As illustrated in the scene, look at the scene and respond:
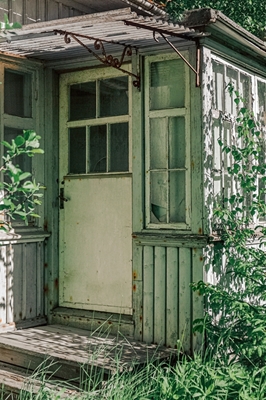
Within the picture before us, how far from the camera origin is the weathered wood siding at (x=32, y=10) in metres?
6.16

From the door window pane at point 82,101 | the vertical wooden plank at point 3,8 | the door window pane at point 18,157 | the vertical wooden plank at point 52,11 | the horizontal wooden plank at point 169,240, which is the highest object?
the vertical wooden plank at point 52,11

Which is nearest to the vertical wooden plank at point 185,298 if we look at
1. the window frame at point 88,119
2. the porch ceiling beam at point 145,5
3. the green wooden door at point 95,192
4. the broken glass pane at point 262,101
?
the green wooden door at point 95,192

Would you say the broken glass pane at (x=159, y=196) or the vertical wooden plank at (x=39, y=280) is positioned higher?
the broken glass pane at (x=159, y=196)

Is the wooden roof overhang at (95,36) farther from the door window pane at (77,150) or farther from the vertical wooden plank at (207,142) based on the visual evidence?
the door window pane at (77,150)

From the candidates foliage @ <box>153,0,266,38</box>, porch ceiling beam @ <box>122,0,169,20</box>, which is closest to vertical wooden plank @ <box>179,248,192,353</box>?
porch ceiling beam @ <box>122,0,169,20</box>

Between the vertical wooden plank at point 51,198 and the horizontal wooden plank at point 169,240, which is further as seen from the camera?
the vertical wooden plank at point 51,198

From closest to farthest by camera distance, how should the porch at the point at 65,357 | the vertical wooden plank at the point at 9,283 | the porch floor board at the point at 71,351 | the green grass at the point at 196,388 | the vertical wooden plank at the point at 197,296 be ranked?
the green grass at the point at 196,388
the porch at the point at 65,357
the porch floor board at the point at 71,351
the vertical wooden plank at the point at 197,296
the vertical wooden plank at the point at 9,283

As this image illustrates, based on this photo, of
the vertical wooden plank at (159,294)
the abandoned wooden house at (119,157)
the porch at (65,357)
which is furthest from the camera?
the vertical wooden plank at (159,294)

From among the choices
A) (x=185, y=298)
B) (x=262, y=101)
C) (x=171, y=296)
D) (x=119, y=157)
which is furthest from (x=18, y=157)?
(x=262, y=101)

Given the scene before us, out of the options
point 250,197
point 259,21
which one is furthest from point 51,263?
point 259,21

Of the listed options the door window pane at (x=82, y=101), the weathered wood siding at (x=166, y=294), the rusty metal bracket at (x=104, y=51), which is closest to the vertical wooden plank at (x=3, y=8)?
the rusty metal bracket at (x=104, y=51)

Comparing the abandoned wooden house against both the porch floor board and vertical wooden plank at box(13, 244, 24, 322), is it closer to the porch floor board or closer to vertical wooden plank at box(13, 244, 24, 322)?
vertical wooden plank at box(13, 244, 24, 322)

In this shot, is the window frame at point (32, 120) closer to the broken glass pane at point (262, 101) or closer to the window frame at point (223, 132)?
the window frame at point (223, 132)

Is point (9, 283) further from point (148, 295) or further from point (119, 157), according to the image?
point (119, 157)
